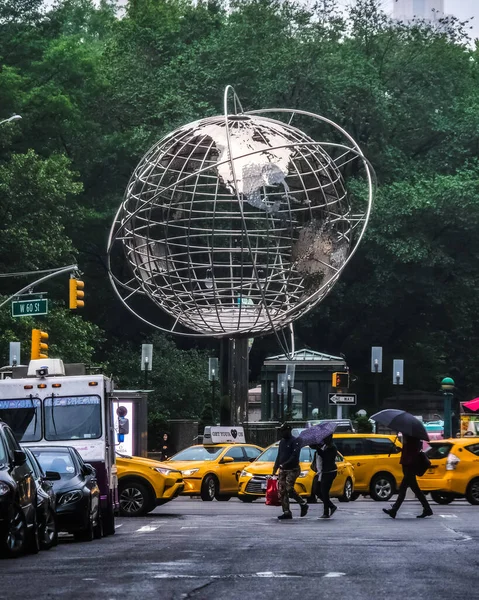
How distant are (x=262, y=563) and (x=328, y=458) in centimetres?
1142

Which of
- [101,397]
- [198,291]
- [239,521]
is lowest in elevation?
[239,521]

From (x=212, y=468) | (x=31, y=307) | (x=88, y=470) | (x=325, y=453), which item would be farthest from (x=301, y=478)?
(x=88, y=470)

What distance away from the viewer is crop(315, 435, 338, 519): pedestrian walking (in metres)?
25.6

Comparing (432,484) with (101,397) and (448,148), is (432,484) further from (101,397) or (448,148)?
(448,148)

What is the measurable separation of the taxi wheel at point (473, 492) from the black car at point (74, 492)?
12.5 metres

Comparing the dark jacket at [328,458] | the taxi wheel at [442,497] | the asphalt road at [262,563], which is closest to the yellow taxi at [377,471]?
the taxi wheel at [442,497]

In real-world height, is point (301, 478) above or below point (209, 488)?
above

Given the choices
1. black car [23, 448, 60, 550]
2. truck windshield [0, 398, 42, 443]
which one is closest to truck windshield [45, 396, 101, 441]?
truck windshield [0, 398, 42, 443]

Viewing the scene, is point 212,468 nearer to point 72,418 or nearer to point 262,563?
point 72,418

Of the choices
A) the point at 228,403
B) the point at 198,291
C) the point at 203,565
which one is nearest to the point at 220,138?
the point at 198,291

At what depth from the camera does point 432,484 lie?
3219 centimetres

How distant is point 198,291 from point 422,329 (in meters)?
37.9

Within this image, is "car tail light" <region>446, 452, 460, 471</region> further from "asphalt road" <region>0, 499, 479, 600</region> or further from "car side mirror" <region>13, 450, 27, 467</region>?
"car side mirror" <region>13, 450, 27, 467</region>

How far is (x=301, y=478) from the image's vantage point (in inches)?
1318
